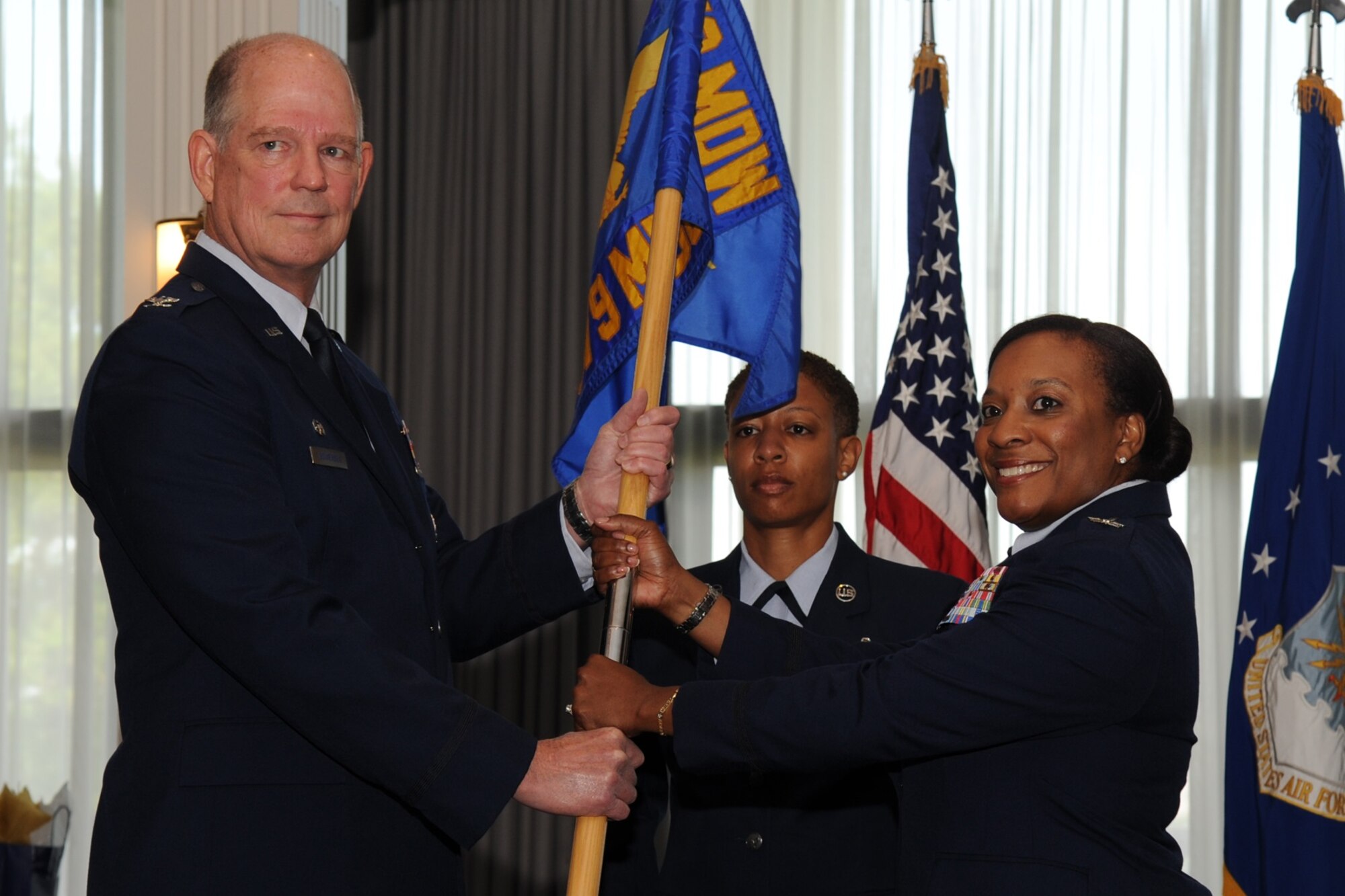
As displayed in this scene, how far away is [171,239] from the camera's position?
3.68 m

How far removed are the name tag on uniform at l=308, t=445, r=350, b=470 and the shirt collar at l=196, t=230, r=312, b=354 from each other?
195mm

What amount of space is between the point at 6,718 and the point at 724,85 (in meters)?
3.16

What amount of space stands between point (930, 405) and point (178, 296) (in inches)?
98.2

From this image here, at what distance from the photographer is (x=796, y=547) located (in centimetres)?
310

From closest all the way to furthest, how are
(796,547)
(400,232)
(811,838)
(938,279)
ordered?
(811,838)
(796,547)
(938,279)
(400,232)

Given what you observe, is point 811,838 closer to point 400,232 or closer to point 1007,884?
point 1007,884

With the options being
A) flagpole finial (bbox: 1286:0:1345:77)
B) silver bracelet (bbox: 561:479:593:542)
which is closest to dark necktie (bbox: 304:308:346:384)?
silver bracelet (bbox: 561:479:593:542)

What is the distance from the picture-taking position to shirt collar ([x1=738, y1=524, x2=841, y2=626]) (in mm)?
2998

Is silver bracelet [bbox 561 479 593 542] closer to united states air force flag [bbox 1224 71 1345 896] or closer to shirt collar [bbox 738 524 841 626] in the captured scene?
shirt collar [bbox 738 524 841 626]

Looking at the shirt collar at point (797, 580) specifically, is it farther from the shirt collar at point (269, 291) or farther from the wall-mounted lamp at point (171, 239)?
the wall-mounted lamp at point (171, 239)

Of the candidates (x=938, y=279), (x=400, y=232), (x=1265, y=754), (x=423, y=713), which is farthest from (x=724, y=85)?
→ (x=400, y=232)

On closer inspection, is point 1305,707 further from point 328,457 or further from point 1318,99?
point 328,457

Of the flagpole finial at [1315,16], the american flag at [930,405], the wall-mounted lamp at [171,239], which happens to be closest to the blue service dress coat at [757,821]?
the american flag at [930,405]

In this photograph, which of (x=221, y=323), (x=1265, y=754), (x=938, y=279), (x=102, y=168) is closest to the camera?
(x=221, y=323)
